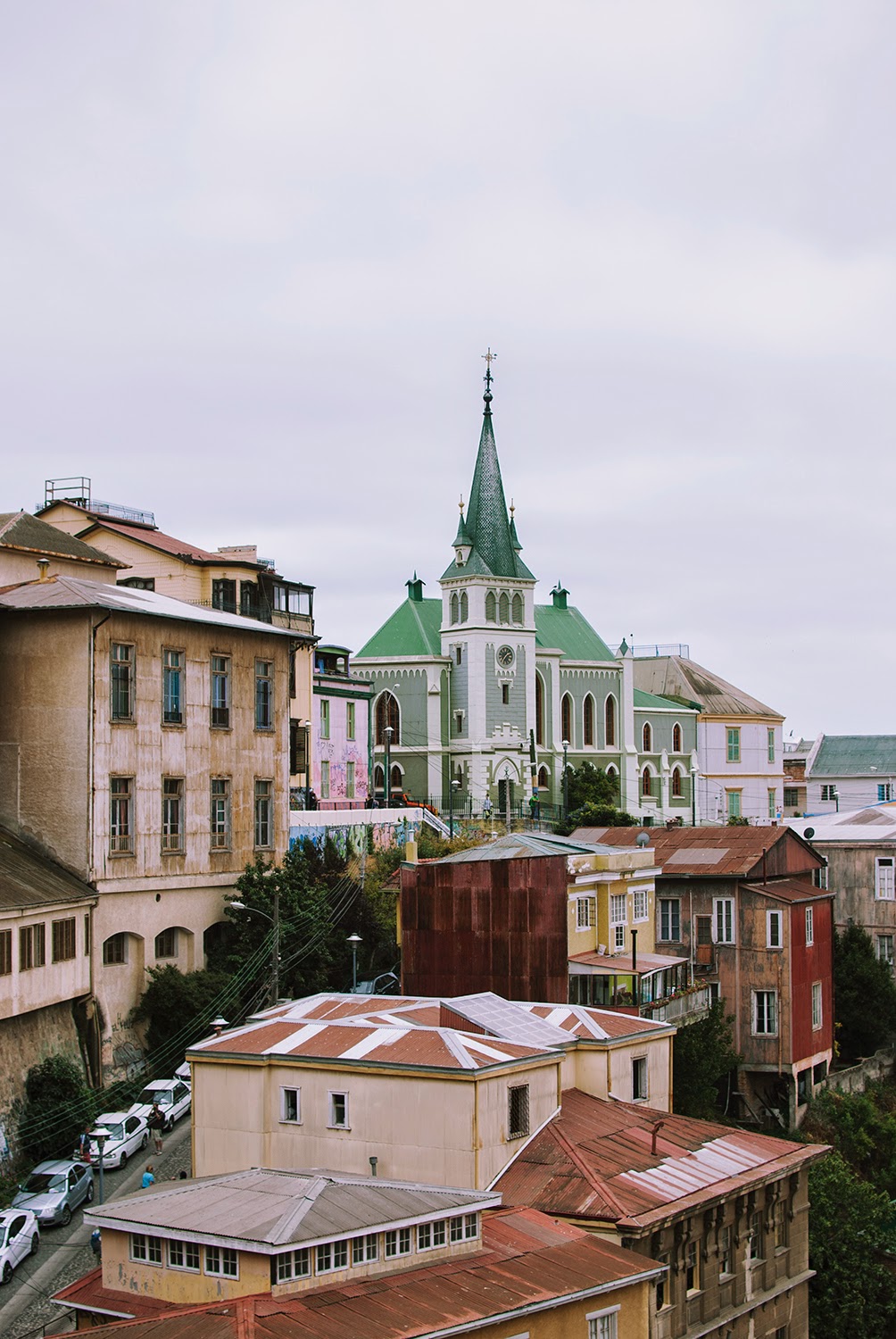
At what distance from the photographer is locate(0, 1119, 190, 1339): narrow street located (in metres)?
27.9

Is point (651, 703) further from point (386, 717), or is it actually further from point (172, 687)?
point (172, 687)

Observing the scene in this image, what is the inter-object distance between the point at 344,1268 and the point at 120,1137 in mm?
13519

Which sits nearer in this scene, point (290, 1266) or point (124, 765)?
point (290, 1266)

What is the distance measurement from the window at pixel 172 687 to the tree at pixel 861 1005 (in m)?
24.8

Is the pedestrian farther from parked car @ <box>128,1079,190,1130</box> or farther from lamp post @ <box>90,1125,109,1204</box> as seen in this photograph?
lamp post @ <box>90,1125,109,1204</box>

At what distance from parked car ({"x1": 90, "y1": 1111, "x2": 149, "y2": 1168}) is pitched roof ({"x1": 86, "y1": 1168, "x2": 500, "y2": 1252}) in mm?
9255

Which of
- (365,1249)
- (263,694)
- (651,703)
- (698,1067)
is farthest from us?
(651,703)

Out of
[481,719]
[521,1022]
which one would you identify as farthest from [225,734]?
[481,719]

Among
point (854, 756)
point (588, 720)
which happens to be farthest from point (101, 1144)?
point (854, 756)

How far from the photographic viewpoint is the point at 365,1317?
73.3 feet

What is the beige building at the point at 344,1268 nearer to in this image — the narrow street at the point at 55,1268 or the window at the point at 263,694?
the narrow street at the point at 55,1268

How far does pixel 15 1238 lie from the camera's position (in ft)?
99.0

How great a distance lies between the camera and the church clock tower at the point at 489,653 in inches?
3656

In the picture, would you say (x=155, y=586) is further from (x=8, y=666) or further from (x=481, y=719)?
(x=481, y=719)
